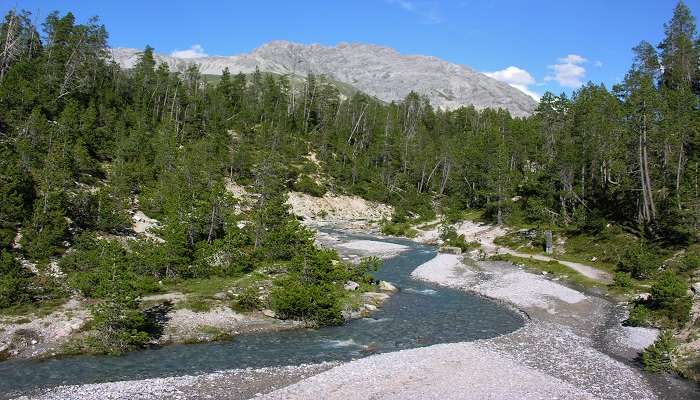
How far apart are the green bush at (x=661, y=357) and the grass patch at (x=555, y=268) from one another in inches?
819

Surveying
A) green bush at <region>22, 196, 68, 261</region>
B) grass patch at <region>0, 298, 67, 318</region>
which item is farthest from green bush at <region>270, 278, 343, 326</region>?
green bush at <region>22, 196, 68, 261</region>

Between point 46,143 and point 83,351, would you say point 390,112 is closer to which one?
point 46,143

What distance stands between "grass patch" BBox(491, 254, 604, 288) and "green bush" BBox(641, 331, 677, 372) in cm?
2081

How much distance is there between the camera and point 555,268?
52125 mm

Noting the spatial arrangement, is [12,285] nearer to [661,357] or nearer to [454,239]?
[661,357]

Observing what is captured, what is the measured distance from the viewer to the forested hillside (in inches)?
1539

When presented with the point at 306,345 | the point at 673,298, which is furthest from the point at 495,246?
the point at 306,345

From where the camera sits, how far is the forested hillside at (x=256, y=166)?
39.1 metres

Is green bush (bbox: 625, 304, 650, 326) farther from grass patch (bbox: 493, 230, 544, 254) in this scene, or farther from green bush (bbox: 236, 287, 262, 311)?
grass patch (bbox: 493, 230, 544, 254)

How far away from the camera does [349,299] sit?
37.8 metres

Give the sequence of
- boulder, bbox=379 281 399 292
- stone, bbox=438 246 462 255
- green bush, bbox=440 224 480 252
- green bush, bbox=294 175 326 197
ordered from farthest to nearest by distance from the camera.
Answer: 1. green bush, bbox=294 175 326 197
2. green bush, bbox=440 224 480 252
3. stone, bbox=438 246 462 255
4. boulder, bbox=379 281 399 292

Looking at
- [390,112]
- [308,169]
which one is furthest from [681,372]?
[390,112]

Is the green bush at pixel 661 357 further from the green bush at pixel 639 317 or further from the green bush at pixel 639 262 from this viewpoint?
the green bush at pixel 639 262

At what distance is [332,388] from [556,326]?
18894 mm
